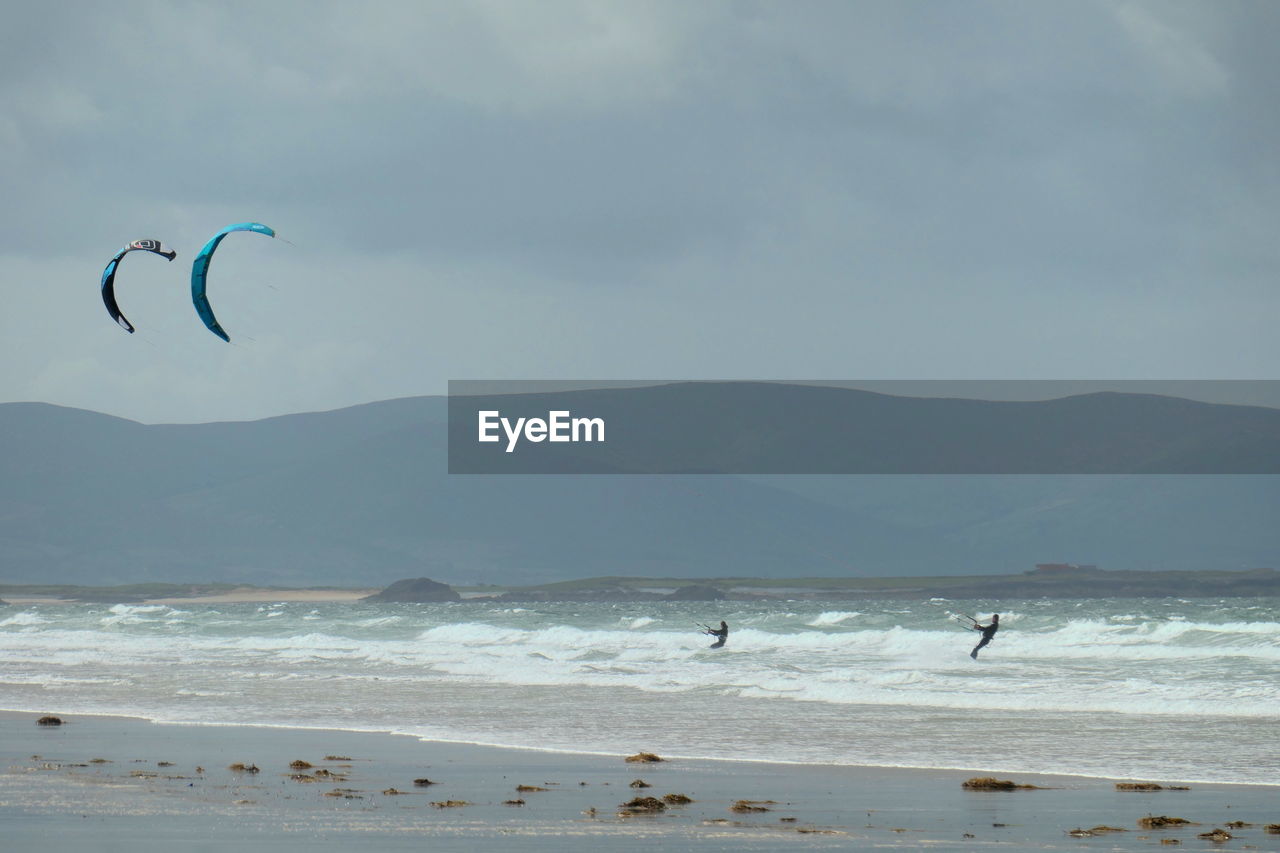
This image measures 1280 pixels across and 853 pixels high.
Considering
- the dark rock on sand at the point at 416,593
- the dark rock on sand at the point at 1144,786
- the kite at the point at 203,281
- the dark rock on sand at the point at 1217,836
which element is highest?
the kite at the point at 203,281

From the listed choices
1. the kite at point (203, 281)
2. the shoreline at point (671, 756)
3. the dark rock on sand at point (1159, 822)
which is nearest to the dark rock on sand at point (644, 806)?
the shoreline at point (671, 756)

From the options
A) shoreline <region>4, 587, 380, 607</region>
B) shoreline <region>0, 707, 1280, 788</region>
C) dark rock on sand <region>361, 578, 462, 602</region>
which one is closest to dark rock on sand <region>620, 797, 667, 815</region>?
shoreline <region>0, 707, 1280, 788</region>

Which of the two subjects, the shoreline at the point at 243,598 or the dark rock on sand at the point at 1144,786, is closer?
the dark rock on sand at the point at 1144,786

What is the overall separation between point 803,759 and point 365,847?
6367mm

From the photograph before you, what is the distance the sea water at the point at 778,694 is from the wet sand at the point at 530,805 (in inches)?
59.4

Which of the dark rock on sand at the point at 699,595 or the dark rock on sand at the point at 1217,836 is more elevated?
the dark rock on sand at the point at 1217,836

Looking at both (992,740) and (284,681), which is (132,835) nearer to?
(992,740)

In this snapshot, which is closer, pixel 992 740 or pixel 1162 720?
pixel 992 740

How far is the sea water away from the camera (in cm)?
1705

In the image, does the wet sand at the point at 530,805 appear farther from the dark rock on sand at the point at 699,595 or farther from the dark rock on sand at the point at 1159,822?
the dark rock on sand at the point at 699,595

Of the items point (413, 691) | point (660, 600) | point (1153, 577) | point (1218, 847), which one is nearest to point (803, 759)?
point (1218, 847)

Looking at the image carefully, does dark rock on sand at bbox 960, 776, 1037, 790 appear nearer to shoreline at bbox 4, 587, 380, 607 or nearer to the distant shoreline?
the distant shoreline

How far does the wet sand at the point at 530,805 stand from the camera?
1110 cm

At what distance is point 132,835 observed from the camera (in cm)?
1113
